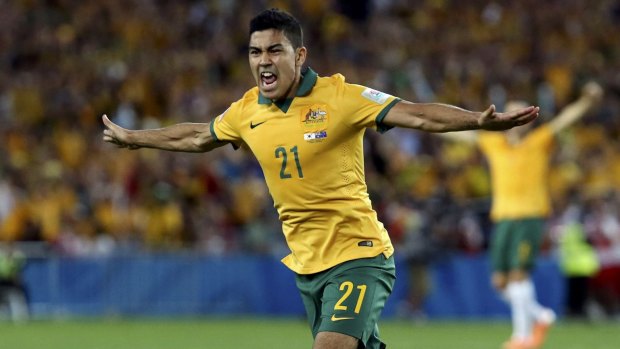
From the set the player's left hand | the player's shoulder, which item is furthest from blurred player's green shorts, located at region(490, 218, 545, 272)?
the player's left hand

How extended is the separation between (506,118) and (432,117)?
1.61ft

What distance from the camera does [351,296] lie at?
7375mm

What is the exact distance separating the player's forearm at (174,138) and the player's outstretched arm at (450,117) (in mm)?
1395

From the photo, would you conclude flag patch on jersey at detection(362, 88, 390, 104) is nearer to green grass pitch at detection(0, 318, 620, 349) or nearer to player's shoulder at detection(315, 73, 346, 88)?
player's shoulder at detection(315, 73, 346, 88)

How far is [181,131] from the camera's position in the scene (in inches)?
325

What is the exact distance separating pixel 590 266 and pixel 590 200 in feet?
5.28

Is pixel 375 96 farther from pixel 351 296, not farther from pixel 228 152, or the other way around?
pixel 228 152

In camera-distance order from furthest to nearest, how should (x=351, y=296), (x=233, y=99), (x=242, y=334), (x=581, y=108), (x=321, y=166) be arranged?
1. (x=233, y=99)
2. (x=242, y=334)
3. (x=581, y=108)
4. (x=321, y=166)
5. (x=351, y=296)

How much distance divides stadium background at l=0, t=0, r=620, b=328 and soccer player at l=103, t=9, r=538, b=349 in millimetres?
11984

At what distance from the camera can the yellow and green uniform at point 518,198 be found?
1438 centimetres

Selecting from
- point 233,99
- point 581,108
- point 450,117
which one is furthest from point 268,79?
point 233,99

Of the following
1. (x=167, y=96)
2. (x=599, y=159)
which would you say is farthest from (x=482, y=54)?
(x=167, y=96)

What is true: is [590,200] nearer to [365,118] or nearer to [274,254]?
[274,254]

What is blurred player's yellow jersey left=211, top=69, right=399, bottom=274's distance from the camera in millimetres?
7453
